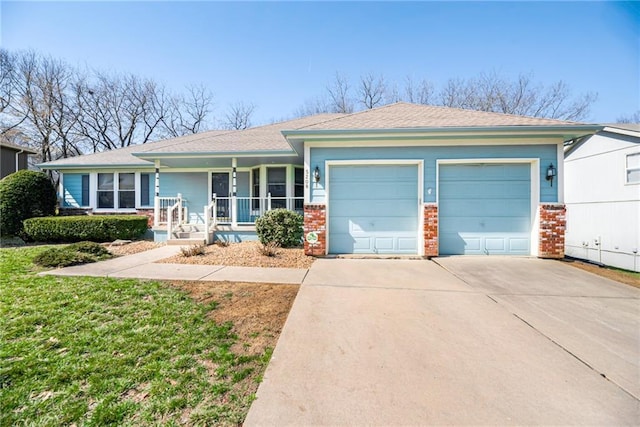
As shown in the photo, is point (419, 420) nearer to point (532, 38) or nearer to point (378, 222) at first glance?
point (378, 222)

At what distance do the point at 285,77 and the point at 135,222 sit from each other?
878 cm

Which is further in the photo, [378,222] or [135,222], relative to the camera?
[135,222]

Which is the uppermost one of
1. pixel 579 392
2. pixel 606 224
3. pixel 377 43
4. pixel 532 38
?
pixel 377 43

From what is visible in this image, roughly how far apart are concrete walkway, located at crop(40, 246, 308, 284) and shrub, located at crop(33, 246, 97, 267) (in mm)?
222

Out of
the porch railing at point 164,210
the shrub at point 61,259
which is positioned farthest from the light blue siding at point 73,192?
the shrub at point 61,259

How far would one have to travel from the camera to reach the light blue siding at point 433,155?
6.49 meters

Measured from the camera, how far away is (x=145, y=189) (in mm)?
11414

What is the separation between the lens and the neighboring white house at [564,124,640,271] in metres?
8.27

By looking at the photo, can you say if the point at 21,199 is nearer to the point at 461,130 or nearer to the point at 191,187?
the point at 191,187

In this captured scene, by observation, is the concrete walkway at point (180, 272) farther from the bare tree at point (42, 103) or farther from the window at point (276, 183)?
the bare tree at point (42, 103)

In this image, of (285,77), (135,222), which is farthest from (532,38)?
(135,222)

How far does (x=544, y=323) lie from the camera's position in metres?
3.12

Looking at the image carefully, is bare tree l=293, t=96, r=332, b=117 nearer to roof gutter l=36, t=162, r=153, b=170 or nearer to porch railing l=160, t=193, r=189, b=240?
roof gutter l=36, t=162, r=153, b=170

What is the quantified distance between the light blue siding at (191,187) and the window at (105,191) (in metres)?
2.67
